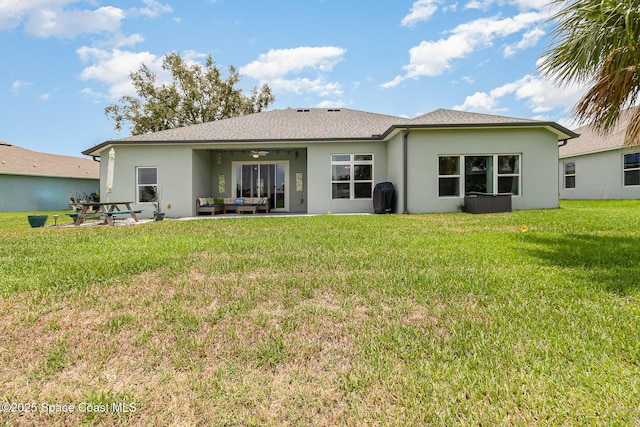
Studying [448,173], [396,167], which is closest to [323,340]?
[396,167]

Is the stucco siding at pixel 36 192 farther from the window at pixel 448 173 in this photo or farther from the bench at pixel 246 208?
the window at pixel 448 173

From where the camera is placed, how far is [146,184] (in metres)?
13.3

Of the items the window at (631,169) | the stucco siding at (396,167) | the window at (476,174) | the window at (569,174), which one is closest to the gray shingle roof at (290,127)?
the stucco siding at (396,167)

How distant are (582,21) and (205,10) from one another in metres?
12.3

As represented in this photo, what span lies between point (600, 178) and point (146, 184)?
2337 cm

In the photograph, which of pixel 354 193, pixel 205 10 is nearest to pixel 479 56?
pixel 354 193

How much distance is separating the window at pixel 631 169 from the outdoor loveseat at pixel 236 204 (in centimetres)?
1852

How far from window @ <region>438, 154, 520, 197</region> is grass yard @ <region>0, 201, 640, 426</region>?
752 centimetres

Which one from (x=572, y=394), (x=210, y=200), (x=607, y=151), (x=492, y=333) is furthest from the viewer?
(x=607, y=151)

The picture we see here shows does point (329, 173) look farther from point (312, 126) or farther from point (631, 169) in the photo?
point (631, 169)

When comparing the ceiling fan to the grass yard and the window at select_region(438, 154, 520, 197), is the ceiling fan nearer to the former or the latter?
the window at select_region(438, 154, 520, 197)

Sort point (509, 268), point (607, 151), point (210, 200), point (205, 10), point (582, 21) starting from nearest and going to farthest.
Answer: point (509, 268) < point (582, 21) < point (205, 10) < point (210, 200) < point (607, 151)

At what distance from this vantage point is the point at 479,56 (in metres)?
13.2

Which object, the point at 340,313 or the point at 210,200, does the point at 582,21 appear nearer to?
the point at 340,313
